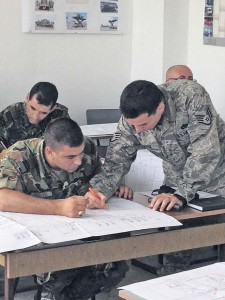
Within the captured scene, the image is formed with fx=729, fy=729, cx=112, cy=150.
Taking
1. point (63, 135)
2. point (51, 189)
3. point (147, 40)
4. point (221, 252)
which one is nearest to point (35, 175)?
point (51, 189)

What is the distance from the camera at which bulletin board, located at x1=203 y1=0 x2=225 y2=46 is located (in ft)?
19.9

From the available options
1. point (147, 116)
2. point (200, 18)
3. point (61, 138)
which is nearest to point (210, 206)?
point (147, 116)

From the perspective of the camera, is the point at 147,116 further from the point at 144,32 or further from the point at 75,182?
the point at 144,32

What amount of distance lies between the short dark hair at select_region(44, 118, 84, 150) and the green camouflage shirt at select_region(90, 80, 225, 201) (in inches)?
12.1

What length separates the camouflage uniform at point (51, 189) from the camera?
A: 11.0ft

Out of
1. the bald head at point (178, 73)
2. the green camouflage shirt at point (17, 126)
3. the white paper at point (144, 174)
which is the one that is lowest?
the white paper at point (144, 174)

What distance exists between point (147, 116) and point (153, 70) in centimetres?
323

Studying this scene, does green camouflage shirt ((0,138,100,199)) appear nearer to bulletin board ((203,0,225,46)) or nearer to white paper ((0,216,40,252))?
white paper ((0,216,40,252))

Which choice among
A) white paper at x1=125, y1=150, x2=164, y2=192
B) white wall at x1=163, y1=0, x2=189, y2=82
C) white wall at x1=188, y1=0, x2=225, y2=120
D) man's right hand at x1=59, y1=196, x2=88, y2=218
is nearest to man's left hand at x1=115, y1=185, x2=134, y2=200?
man's right hand at x1=59, y1=196, x2=88, y2=218

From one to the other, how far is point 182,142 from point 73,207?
2.56 feet

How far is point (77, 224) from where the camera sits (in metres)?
3.04

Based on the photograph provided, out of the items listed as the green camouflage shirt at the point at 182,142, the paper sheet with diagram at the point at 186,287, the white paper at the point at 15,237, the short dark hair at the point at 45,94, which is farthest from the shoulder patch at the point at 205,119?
the short dark hair at the point at 45,94

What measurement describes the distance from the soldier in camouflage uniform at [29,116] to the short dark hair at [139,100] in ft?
5.21

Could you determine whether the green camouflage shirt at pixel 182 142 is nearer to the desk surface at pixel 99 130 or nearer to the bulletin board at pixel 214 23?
the desk surface at pixel 99 130
